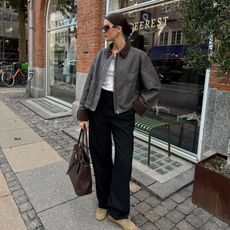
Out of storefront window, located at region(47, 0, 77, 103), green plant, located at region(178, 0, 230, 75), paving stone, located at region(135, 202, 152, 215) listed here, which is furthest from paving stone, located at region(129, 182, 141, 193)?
storefront window, located at region(47, 0, 77, 103)

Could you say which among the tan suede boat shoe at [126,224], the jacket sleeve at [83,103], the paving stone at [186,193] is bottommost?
the paving stone at [186,193]

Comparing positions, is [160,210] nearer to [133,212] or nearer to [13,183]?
[133,212]

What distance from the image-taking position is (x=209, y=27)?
6.97 feet

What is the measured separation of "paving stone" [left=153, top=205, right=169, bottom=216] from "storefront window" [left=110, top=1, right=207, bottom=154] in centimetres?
137

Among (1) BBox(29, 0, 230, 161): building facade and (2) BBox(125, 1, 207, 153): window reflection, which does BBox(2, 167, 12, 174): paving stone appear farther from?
(2) BBox(125, 1, 207, 153): window reflection

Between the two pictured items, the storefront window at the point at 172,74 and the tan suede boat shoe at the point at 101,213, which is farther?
the storefront window at the point at 172,74

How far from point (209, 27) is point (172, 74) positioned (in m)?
2.19

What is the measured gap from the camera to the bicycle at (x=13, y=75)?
40.4 ft

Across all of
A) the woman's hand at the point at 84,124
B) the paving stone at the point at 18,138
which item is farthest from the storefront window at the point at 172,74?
the paving stone at the point at 18,138

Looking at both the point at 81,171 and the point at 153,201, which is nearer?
the point at 81,171

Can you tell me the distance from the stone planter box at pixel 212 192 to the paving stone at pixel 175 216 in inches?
10.6

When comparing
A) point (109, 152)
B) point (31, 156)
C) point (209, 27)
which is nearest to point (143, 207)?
point (109, 152)

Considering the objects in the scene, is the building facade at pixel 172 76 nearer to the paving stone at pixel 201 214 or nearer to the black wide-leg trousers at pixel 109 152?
the paving stone at pixel 201 214

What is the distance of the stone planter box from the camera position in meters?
2.44
